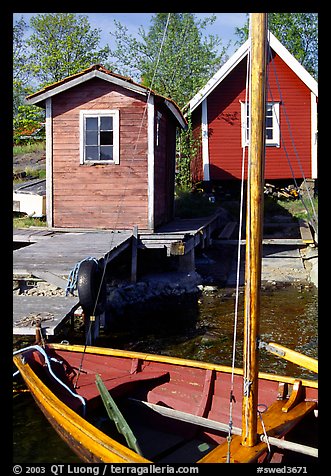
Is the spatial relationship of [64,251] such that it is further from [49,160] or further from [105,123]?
[105,123]

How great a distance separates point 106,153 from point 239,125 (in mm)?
9272

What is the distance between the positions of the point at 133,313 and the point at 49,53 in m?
27.8

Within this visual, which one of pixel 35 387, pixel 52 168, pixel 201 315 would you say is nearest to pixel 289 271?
pixel 201 315

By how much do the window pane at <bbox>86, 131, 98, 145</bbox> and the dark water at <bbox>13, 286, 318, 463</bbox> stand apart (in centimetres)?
408

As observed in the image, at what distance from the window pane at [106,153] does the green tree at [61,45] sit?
2268 centimetres

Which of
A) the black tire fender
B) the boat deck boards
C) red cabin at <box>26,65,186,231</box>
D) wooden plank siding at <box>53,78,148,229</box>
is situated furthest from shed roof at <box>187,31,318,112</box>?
the boat deck boards

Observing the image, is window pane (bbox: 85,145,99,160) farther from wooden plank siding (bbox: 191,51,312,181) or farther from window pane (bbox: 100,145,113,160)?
wooden plank siding (bbox: 191,51,312,181)

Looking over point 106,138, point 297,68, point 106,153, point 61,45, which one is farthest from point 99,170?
point 61,45

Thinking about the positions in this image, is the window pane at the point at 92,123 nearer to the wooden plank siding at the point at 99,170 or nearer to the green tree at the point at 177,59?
the wooden plank siding at the point at 99,170

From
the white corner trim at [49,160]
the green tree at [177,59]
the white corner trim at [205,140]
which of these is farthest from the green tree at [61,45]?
the white corner trim at [49,160]

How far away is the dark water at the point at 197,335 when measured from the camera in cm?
619

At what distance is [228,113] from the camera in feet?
70.0

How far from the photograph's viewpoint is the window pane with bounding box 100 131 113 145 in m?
13.2
